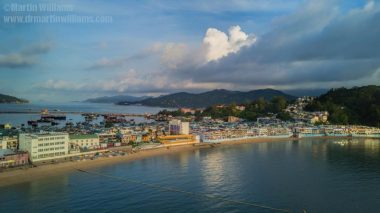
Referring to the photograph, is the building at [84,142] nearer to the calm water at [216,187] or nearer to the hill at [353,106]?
the calm water at [216,187]

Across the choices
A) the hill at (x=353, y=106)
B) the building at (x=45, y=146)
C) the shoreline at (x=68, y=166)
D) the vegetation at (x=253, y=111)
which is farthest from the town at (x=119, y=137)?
the vegetation at (x=253, y=111)

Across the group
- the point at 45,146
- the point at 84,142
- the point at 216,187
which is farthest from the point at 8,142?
the point at 216,187

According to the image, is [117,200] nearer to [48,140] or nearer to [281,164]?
[48,140]

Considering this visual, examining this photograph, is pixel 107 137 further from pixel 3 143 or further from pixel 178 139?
pixel 3 143

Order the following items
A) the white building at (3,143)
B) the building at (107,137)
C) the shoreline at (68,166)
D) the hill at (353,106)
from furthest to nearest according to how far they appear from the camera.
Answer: the hill at (353,106) → the building at (107,137) → the white building at (3,143) → the shoreline at (68,166)

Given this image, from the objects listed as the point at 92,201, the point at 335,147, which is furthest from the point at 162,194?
the point at 335,147

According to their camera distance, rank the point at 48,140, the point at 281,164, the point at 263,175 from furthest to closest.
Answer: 1. the point at 281,164
2. the point at 48,140
3. the point at 263,175

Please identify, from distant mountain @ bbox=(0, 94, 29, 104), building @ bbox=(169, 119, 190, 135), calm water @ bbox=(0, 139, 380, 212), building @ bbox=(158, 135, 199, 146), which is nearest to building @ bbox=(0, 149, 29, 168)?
calm water @ bbox=(0, 139, 380, 212)
